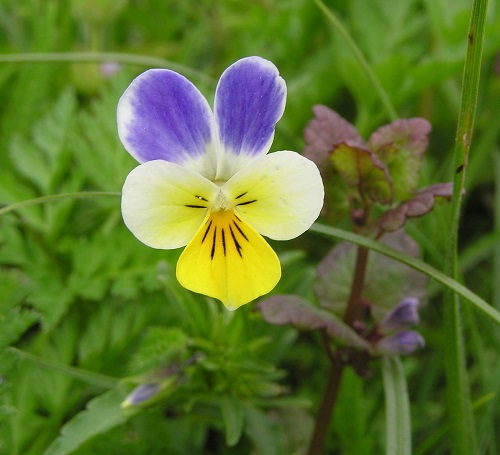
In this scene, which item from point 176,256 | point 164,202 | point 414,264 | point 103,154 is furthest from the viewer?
point 103,154

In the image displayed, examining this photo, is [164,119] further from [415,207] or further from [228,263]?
[415,207]

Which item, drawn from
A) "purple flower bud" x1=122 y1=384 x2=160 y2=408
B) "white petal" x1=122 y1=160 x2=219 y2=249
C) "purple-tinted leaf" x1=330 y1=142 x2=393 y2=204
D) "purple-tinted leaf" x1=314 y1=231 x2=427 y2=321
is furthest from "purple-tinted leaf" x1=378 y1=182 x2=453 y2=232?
"purple flower bud" x1=122 y1=384 x2=160 y2=408

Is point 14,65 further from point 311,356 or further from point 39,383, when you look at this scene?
point 311,356

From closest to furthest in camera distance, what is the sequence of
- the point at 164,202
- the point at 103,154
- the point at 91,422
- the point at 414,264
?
the point at 164,202 → the point at 414,264 → the point at 91,422 → the point at 103,154

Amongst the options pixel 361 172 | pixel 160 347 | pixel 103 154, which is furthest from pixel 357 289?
pixel 103 154

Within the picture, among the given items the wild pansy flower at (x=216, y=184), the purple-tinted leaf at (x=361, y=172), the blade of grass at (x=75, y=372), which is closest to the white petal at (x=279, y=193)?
the wild pansy flower at (x=216, y=184)

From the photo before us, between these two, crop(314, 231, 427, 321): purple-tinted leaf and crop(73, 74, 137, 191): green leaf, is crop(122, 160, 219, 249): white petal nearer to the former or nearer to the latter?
crop(314, 231, 427, 321): purple-tinted leaf

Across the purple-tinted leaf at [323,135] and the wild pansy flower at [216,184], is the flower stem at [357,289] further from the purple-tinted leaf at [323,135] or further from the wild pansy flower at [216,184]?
the wild pansy flower at [216,184]

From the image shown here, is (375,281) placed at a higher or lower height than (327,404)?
higher
